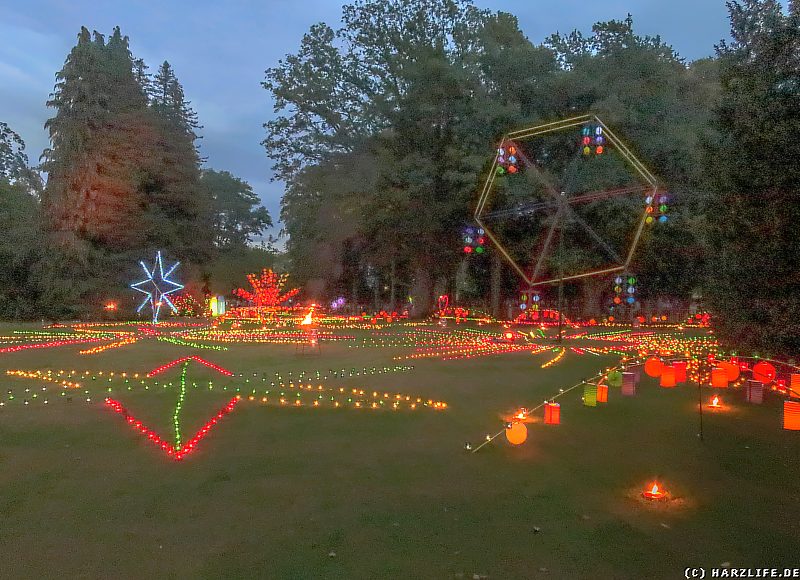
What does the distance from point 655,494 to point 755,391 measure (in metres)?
4.48

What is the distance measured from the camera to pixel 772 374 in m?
8.31

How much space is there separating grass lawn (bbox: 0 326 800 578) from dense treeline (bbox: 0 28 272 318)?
25.9m

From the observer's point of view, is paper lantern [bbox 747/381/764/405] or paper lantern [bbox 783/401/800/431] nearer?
paper lantern [bbox 783/401/800/431]

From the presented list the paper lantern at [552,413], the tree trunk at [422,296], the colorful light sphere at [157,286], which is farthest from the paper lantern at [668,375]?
the tree trunk at [422,296]

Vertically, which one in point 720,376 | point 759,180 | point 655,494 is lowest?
point 655,494

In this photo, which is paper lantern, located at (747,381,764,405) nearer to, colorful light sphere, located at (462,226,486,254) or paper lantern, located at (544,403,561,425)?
paper lantern, located at (544,403,561,425)

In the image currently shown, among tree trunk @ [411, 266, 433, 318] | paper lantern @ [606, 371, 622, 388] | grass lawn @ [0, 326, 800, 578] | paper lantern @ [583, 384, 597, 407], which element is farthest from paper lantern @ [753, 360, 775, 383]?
tree trunk @ [411, 266, 433, 318]

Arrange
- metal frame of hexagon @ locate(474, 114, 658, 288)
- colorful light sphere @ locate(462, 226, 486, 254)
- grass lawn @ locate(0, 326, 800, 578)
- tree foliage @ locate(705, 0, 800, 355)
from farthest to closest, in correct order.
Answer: colorful light sphere @ locate(462, 226, 486, 254) → metal frame of hexagon @ locate(474, 114, 658, 288) → tree foliage @ locate(705, 0, 800, 355) → grass lawn @ locate(0, 326, 800, 578)

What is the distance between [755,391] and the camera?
8375 mm

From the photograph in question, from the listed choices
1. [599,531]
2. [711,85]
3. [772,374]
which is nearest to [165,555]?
[599,531]

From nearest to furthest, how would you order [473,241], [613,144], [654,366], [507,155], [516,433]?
[516,433] → [654,366] → [507,155] → [613,144] → [473,241]

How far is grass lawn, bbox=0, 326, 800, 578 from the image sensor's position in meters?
3.85

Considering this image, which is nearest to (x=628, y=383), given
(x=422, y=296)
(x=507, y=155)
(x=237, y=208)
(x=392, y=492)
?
(x=392, y=492)

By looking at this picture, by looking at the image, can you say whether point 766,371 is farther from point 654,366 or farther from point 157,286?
point 157,286
